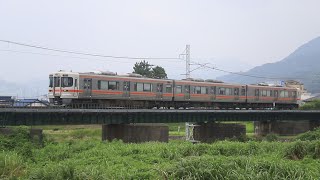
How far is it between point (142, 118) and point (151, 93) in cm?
491

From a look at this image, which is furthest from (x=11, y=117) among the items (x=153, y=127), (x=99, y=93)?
(x=153, y=127)

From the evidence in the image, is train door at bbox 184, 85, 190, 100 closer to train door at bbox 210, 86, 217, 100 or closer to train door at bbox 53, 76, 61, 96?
train door at bbox 210, 86, 217, 100

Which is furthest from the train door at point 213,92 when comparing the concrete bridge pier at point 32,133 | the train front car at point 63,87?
the concrete bridge pier at point 32,133

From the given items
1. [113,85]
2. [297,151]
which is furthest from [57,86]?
[297,151]

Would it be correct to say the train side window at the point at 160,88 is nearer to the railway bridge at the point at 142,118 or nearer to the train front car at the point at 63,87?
the railway bridge at the point at 142,118

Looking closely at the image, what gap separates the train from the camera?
4491cm

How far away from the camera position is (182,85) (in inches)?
2146

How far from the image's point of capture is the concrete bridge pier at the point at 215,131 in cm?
5924

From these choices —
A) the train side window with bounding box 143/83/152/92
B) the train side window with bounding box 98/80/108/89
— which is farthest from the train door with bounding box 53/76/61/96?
the train side window with bounding box 143/83/152/92

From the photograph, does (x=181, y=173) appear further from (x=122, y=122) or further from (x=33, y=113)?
(x=122, y=122)

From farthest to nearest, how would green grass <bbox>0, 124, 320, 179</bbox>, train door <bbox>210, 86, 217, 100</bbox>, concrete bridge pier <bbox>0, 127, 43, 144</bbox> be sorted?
train door <bbox>210, 86, 217, 100</bbox>
concrete bridge pier <bbox>0, 127, 43, 144</bbox>
green grass <bbox>0, 124, 320, 179</bbox>

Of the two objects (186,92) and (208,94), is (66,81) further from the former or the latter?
(208,94)

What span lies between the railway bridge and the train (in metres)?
3.02

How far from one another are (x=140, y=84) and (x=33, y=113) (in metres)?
15.5
